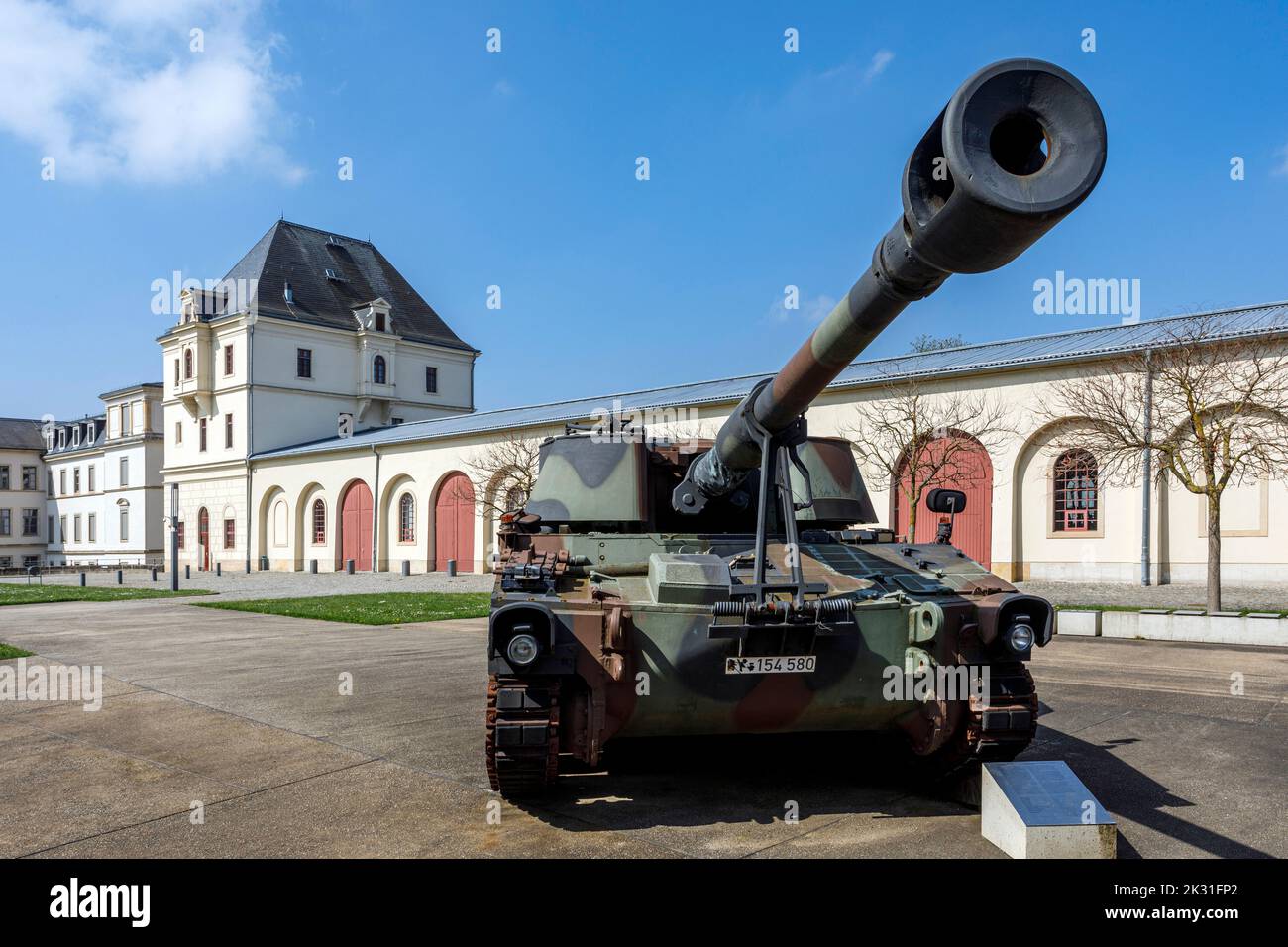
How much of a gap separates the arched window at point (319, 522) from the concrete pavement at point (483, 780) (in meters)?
34.2

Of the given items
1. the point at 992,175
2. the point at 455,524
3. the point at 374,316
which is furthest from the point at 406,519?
the point at 992,175

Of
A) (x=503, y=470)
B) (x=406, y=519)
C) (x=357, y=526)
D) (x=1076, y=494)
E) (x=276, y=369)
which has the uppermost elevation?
(x=276, y=369)

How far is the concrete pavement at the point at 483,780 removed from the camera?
204 inches

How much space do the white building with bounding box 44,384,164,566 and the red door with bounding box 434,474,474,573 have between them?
1062 inches

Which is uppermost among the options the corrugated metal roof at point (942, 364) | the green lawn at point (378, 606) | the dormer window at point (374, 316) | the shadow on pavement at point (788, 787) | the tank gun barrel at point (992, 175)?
the dormer window at point (374, 316)

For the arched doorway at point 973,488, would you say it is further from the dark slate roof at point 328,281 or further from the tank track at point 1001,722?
the dark slate roof at point 328,281

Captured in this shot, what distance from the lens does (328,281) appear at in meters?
51.2

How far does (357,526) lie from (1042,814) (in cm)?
4006

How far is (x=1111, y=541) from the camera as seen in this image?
878 inches

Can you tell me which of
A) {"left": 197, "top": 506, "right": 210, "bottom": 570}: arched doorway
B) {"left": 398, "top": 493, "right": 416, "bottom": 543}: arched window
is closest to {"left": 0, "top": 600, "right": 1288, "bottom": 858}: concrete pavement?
{"left": 398, "top": 493, "right": 416, "bottom": 543}: arched window

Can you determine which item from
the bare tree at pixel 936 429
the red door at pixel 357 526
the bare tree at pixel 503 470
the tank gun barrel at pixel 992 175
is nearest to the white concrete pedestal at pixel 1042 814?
the tank gun barrel at pixel 992 175

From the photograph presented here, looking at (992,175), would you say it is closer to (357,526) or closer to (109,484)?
(357,526)

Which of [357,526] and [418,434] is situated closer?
[418,434]
